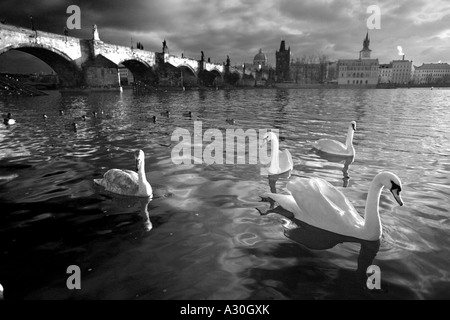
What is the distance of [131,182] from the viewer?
586 centimetres

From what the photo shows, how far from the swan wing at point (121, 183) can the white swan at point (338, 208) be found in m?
3.25

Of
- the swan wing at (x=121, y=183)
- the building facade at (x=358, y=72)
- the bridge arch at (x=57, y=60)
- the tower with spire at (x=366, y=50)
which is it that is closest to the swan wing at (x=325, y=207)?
the swan wing at (x=121, y=183)

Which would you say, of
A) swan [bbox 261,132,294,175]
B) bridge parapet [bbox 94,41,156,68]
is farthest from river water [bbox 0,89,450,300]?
bridge parapet [bbox 94,41,156,68]

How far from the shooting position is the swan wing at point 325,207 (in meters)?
4.20

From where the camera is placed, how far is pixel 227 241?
423cm

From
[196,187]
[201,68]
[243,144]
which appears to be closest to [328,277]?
[196,187]

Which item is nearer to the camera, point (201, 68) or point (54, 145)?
point (54, 145)

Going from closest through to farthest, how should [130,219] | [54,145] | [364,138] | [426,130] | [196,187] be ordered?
1. [130,219]
2. [196,187]
3. [54,145]
4. [364,138]
5. [426,130]

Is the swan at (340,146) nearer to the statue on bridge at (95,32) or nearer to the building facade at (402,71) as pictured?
the statue on bridge at (95,32)

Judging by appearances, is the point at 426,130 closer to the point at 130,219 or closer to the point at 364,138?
the point at 364,138

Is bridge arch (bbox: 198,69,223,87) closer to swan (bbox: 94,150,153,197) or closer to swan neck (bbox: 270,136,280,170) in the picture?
swan neck (bbox: 270,136,280,170)

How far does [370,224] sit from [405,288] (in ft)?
3.18
